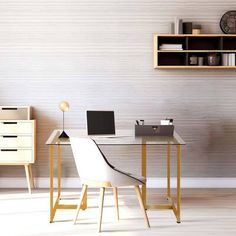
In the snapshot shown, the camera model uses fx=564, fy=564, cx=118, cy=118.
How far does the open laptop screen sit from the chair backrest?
27.7 inches

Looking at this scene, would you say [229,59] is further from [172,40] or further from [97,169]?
[97,169]

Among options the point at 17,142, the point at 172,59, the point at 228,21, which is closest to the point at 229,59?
the point at 228,21

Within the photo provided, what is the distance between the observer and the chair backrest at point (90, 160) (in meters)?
4.30

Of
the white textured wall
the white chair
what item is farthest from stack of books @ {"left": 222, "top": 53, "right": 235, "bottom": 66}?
the white chair

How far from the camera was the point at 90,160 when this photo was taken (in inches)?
171

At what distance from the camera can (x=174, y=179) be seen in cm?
614

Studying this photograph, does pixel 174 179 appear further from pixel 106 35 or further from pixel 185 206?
pixel 106 35

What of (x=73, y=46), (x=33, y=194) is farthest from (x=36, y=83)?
(x=33, y=194)

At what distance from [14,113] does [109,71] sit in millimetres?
1103

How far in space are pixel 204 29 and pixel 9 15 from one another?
6.86ft

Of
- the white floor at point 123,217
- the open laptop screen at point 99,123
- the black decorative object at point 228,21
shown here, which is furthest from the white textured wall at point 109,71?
the open laptop screen at point 99,123

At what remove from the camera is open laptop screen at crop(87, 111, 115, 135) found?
5.10 meters

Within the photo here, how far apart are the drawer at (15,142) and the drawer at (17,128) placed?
0.05 metres

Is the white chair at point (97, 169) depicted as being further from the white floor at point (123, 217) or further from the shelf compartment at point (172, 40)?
the shelf compartment at point (172, 40)
